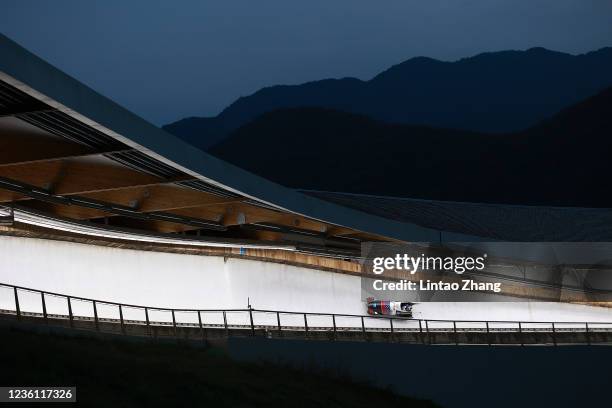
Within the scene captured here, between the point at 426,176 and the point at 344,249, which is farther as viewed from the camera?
the point at 426,176

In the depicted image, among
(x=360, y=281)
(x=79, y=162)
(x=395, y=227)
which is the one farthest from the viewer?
(x=360, y=281)

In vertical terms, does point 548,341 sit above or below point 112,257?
below

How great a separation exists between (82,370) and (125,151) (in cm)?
617

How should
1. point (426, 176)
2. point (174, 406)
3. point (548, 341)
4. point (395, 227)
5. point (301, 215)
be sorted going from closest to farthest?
point (174, 406)
point (301, 215)
point (548, 341)
point (395, 227)
point (426, 176)

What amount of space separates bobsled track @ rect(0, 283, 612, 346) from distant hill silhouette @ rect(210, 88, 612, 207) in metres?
123

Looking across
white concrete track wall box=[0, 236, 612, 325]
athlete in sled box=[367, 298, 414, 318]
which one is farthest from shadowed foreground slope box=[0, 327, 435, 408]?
athlete in sled box=[367, 298, 414, 318]

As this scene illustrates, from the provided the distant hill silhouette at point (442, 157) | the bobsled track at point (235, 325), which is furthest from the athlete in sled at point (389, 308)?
the distant hill silhouette at point (442, 157)

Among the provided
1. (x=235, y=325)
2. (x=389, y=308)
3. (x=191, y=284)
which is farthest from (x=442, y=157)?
(x=235, y=325)

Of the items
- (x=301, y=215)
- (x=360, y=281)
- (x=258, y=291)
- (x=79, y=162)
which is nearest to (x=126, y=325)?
(x=79, y=162)

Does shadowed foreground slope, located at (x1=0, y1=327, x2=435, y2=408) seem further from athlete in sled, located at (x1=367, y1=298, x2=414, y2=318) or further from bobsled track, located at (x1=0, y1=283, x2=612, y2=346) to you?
athlete in sled, located at (x1=367, y1=298, x2=414, y2=318)

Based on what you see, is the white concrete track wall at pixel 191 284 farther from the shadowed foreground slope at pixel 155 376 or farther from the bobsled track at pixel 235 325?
the shadowed foreground slope at pixel 155 376

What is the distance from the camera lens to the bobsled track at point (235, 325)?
23.1 metres

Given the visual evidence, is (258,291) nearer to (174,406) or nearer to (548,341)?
(548,341)

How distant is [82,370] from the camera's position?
1579cm
